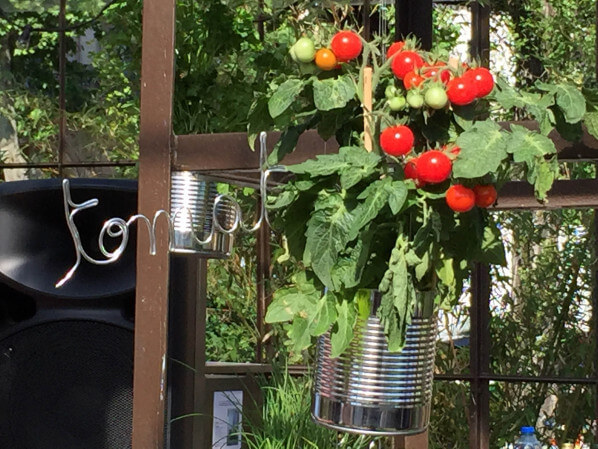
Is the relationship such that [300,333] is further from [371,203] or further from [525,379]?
[525,379]

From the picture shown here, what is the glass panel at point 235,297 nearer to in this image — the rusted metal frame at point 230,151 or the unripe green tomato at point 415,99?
the rusted metal frame at point 230,151

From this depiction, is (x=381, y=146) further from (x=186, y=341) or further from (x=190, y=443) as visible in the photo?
(x=190, y=443)

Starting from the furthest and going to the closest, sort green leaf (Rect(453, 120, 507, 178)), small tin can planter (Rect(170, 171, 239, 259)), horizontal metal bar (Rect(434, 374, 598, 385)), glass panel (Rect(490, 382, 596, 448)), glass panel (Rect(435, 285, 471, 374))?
1. glass panel (Rect(435, 285, 471, 374))
2. glass panel (Rect(490, 382, 596, 448))
3. horizontal metal bar (Rect(434, 374, 598, 385))
4. small tin can planter (Rect(170, 171, 239, 259))
5. green leaf (Rect(453, 120, 507, 178))

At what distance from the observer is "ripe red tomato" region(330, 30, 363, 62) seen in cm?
170

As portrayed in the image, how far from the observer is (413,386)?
1.76 meters

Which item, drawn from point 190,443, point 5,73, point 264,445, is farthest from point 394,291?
point 5,73

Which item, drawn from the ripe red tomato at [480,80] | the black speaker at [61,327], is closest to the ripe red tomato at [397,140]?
the ripe red tomato at [480,80]

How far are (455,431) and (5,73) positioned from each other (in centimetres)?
236

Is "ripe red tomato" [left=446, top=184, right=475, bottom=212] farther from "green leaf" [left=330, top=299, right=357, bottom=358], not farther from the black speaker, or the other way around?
the black speaker

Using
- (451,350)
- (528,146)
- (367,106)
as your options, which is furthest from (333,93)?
(451,350)

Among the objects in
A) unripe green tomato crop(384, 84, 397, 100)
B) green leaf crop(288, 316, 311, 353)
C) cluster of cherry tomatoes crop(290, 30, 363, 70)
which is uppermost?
cluster of cherry tomatoes crop(290, 30, 363, 70)

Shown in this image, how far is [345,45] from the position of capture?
1.70 m

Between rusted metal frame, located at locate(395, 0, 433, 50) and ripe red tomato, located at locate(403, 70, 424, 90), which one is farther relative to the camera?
rusted metal frame, located at locate(395, 0, 433, 50)

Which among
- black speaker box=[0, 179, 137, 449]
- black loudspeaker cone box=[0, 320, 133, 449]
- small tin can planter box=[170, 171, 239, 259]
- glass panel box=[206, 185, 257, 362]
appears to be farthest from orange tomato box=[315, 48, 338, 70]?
glass panel box=[206, 185, 257, 362]
